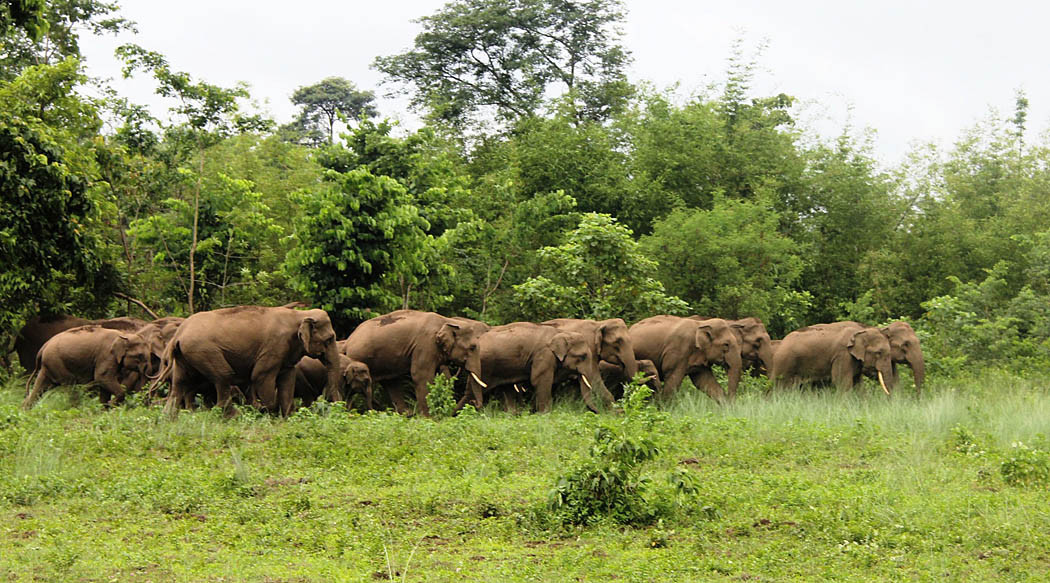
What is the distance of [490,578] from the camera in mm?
6965

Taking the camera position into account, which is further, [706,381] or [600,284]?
[600,284]

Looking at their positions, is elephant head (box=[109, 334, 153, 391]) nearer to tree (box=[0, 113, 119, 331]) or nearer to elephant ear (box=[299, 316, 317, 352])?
tree (box=[0, 113, 119, 331])

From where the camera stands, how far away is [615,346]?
17969mm

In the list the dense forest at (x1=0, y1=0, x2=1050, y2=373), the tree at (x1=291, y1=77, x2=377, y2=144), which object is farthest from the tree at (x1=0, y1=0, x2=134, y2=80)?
the tree at (x1=291, y1=77, x2=377, y2=144)

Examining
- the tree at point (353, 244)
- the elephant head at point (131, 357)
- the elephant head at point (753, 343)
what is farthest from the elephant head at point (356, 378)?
the elephant head at point (753, 343)

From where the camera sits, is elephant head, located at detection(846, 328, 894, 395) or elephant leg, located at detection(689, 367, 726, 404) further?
elephant head, located at detection(846, 328, 894, 395)

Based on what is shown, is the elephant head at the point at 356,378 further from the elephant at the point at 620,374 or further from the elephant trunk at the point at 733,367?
the elephant trunk at the point at 733,367

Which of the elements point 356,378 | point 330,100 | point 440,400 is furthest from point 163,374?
point 330,100

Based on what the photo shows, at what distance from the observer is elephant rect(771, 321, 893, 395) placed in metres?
19.3

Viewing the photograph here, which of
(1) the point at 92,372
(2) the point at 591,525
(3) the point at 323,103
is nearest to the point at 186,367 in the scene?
(1) the point at 92,372

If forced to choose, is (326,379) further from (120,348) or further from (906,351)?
(906,351)

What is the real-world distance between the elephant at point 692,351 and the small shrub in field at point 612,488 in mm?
9688

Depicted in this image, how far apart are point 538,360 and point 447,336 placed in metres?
1.62

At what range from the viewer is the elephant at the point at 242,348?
14625 mm
